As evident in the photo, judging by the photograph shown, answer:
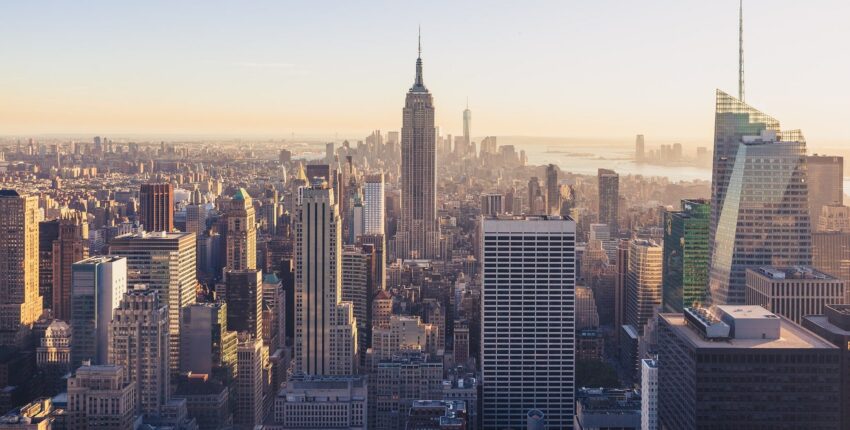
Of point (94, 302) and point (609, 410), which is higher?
point (94, 302)

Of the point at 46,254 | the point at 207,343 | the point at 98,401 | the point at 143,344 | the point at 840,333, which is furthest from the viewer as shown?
the point at 46,254

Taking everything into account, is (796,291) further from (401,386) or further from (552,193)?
(401,386)

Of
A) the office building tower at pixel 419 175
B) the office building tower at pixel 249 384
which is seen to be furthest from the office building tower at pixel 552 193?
the office building tower at pixel 419 175

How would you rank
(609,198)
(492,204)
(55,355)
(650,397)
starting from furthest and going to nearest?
(492,204)
(609,198)
(55,355)
(650,397)

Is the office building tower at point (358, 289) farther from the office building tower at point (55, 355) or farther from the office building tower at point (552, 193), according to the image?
the office building tower at point (55, 355)

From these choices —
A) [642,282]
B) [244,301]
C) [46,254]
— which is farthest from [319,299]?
[642,282]

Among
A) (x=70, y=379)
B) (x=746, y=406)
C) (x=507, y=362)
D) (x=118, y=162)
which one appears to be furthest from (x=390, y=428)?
(x=746, y=406)
